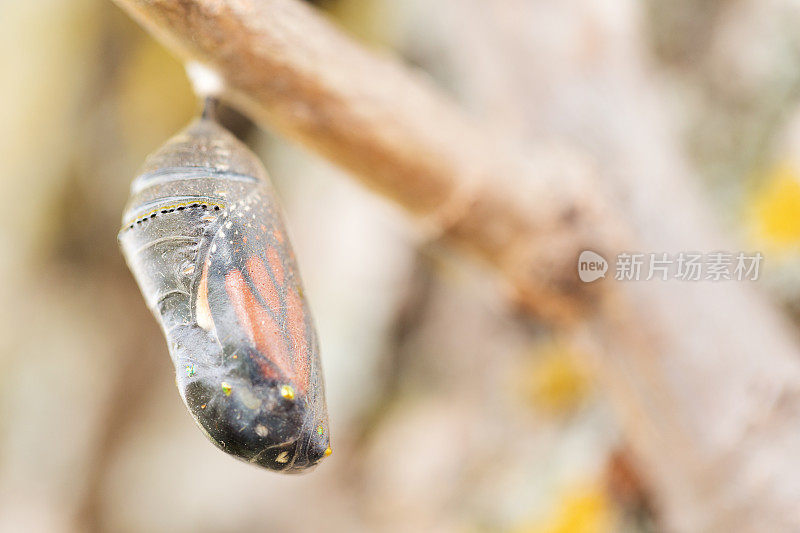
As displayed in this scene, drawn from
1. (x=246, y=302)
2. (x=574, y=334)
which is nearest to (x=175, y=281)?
(x=246, y=302)

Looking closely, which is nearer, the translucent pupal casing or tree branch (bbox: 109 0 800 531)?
the translucent pupal casing

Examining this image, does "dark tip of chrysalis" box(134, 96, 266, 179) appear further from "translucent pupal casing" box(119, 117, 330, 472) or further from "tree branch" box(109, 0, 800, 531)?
"tree branch" box(109, 0, 800, 531)

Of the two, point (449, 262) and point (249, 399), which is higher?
point (449, 262)

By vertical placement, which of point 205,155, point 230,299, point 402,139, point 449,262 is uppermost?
point 449,262

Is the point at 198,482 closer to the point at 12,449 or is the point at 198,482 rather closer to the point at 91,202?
the point at 12,449

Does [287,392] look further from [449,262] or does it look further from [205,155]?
[449,262]

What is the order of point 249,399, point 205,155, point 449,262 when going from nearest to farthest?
point 249,399, point 205,155, point 449,262

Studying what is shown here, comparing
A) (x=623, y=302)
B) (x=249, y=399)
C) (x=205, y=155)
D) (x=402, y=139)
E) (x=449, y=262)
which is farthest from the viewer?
(x=449, y=262)

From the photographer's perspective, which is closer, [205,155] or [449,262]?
[205,155]
